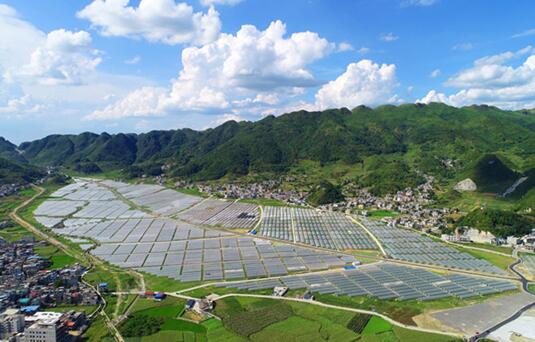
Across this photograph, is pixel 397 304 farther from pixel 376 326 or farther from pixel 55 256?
pixel 55 256

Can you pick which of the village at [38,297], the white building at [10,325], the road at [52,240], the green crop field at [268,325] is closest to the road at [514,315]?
the green crop field at [268,325]

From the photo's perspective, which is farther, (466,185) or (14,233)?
(466,185)

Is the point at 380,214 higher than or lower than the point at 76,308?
lower

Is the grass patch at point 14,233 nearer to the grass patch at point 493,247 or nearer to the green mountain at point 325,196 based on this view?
the green mountain at point 325,196

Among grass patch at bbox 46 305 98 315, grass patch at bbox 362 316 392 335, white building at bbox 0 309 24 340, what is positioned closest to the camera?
white building at bbox 0 309 24 340

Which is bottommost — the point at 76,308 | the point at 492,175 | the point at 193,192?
the point at 76,308

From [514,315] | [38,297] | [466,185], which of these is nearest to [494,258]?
[514,315]

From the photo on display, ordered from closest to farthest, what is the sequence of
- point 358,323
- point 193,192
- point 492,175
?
point 358,323 < point 492,175 < point 193,192

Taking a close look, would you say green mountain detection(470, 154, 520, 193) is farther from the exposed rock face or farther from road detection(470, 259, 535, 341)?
road detection(470, 259, 535, 341)

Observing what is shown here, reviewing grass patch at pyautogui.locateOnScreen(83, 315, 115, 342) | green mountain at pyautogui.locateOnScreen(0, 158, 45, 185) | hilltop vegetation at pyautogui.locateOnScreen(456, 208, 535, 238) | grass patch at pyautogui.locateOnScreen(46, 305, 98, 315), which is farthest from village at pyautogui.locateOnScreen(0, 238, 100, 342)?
green mountain at pyautogui.locateOnScreen(0, 158, 45, 185)
